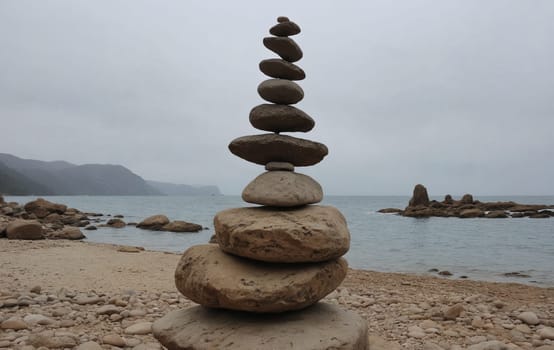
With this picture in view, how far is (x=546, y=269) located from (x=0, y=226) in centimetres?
2371

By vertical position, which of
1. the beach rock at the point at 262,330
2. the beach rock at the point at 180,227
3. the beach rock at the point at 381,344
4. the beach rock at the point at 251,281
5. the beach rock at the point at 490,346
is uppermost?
the beach rock at the point at 251,281

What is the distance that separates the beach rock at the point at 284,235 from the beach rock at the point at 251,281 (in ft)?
0.51

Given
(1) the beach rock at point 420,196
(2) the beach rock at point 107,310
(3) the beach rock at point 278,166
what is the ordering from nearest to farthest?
(3) the beach rock at point 278,166
(2) the beach rock at point 107,310
(1) the beach rock at point 420,196

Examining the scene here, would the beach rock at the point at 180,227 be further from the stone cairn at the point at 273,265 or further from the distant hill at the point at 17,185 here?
the distant hill at the point at 17,185

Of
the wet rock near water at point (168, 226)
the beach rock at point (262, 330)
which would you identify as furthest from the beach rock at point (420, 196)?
the beach rock at point (262, 330)

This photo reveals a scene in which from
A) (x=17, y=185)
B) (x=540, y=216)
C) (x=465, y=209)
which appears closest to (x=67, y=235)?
(x=465, y=209)

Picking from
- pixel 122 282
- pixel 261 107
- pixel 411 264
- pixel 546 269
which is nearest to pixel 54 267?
pixel 122 282

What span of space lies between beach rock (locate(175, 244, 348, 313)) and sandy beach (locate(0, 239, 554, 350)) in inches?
67.2

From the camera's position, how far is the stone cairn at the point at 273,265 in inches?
172

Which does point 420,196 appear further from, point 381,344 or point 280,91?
point 280,91

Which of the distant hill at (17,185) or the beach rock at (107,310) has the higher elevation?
the distant hill at (17,185)

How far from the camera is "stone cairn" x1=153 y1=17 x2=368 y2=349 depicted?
4.36 m

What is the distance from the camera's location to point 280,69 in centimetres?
562

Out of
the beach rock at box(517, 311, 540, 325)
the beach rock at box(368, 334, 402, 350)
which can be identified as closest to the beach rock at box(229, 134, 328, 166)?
the beach rock at box(368, 334, 402, 350)
